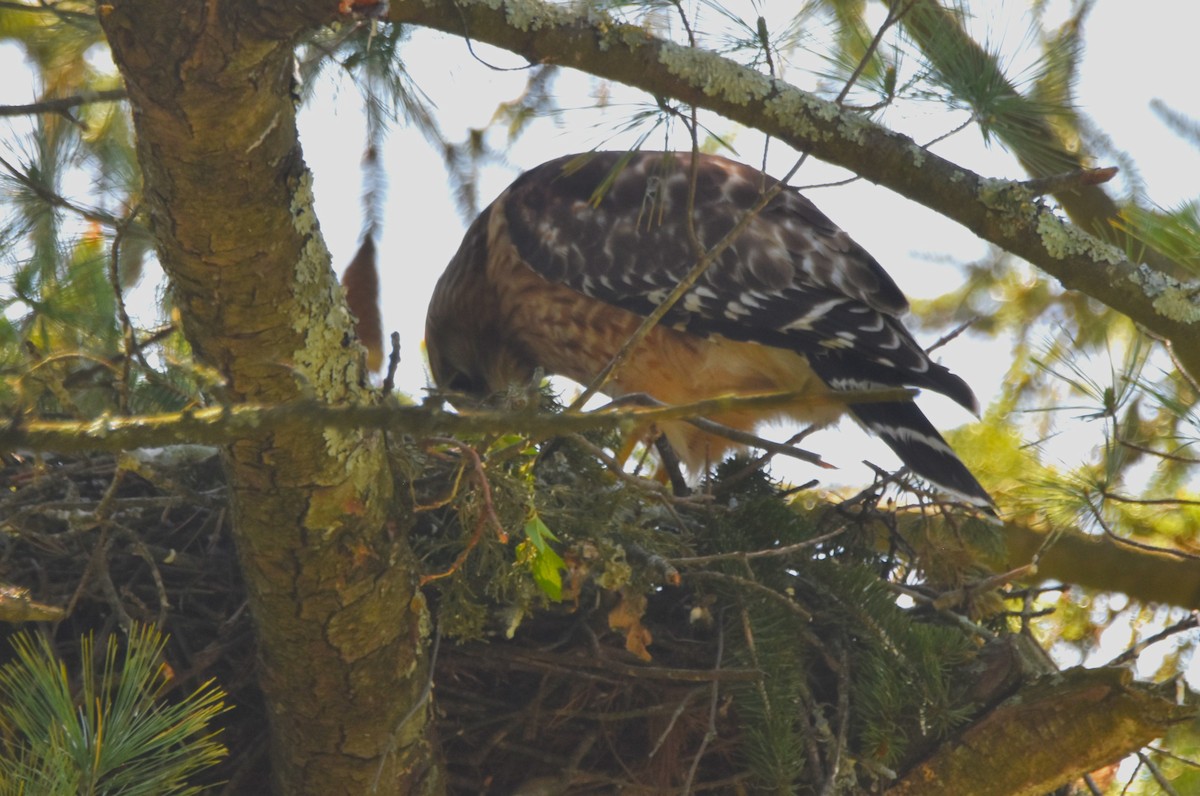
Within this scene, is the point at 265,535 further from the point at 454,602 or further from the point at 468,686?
the point at 468,686

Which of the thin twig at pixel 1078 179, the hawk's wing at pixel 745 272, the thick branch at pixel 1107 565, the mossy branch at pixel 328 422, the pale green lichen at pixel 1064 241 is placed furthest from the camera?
the thick branch at pixel 1107 565

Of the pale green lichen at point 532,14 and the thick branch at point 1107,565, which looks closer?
the pale green lichen at point 532,14

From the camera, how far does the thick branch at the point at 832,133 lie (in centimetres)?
238

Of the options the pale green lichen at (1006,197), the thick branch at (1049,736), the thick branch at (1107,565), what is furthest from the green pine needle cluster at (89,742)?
the thick branch at (1107,565)

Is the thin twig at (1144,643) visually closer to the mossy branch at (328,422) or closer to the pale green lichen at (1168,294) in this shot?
the pale green lichen at (1168,294)

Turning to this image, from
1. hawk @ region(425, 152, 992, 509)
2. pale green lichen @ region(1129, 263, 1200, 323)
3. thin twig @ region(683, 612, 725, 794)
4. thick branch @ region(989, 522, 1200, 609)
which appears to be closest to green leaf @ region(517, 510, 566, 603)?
thin twig @ region(683, 612, 725, 794)

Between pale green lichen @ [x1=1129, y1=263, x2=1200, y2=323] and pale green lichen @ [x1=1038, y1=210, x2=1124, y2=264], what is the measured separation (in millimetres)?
86

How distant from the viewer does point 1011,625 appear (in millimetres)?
3479

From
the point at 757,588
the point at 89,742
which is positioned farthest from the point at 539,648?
the point at 89,742

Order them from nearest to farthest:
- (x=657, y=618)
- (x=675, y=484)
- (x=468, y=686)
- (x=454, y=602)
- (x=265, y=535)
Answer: (x=265, y=535) → (x=454, y=602) → (x=468, y=686) → (x=657, y=618) → (x=675, y=484)

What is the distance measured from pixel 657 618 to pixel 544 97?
1.20 m

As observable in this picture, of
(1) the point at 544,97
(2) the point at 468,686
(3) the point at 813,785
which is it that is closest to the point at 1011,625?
(3) the point at 813,785

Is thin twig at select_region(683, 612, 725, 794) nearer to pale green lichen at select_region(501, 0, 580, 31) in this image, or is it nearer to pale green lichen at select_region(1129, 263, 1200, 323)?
pale green lichen at select_region(1129, 263, 1200, 323)

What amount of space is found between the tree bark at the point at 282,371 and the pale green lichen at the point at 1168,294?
60.6 inches
